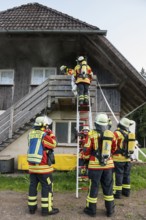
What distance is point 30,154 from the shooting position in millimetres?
5562

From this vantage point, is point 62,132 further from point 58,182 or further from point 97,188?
point 97,188

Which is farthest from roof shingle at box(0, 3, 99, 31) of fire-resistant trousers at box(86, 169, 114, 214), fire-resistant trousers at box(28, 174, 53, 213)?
fire-resistant trousers at box(28, 174, 53, 213)

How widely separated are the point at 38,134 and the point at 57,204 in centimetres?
178

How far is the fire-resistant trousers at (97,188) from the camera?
546 centimetres

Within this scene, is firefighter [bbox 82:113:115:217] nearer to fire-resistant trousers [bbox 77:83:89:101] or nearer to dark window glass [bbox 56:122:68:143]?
fire-resistant trousers [bbox 77:83:89:101]

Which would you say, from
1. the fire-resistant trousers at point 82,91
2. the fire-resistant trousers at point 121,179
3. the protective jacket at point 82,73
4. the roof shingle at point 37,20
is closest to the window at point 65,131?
the fire-resistant trousers at point 82,91

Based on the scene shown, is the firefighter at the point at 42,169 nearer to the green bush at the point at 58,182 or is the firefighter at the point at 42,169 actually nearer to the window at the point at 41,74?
the green bush at the point at 58,182

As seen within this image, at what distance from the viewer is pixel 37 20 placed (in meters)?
11.7

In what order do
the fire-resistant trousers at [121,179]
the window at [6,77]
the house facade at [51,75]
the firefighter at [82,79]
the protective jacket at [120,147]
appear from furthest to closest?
the window at [6,77] < the house facade at [51,75] < the firefighter at [82,79] < the protective jacket at [120,147] < the fire-resistant trousers at [121,179]

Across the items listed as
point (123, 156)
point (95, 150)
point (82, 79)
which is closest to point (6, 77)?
point (82, 79)

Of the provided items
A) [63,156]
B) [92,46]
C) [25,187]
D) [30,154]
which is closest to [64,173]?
[63,156]

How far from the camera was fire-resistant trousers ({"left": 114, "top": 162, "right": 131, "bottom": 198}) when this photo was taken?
6.73m

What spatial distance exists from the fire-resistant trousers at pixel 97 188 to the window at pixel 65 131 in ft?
17.8

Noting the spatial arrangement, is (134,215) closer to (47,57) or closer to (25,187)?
(25,187)
